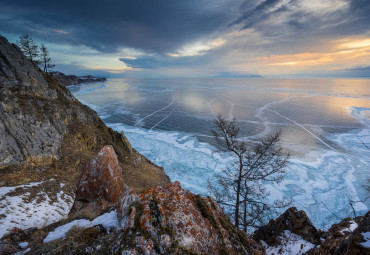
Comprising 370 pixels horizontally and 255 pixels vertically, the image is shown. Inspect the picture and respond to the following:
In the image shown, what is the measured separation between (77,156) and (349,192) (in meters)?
22.1

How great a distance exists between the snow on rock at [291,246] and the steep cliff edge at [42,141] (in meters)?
8.51

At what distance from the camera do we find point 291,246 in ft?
16.5

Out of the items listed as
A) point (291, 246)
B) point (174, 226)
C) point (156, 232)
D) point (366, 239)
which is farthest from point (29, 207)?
point (366, 239)

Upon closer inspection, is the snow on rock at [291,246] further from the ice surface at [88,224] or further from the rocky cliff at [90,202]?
the ice surface at [88,224]

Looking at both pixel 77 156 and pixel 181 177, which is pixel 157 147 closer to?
pixel 181 177

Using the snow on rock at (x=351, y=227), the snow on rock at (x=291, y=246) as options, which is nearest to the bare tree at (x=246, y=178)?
the snow on rock at (x=291, y=246)

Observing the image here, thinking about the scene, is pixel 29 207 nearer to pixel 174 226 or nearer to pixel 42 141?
pixel 42 141

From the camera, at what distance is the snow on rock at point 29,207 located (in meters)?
6.00

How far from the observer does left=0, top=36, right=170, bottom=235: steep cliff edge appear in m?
8.58

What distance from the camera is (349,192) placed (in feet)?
45.7

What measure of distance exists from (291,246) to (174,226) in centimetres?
428

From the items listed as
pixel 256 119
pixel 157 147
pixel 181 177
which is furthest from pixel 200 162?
pixel 256 119

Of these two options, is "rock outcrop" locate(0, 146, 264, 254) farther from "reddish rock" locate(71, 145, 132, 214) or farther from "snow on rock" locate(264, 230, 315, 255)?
"reddish rock" locate(71, 145, 132, 214)

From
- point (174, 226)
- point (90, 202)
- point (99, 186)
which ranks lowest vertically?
point (90, 202)
